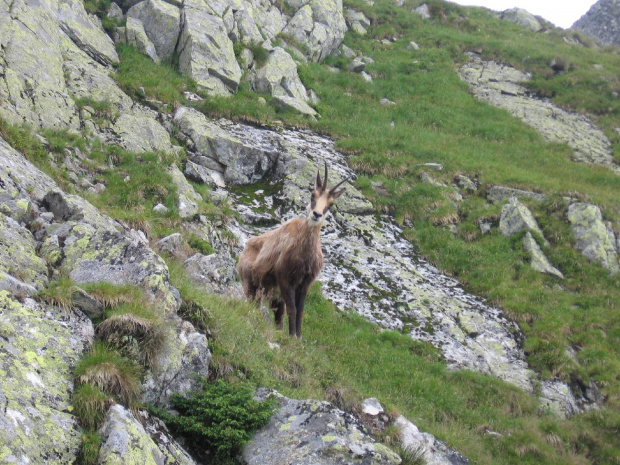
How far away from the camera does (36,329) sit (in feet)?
17.1

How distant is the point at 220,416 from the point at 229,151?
46.6ft

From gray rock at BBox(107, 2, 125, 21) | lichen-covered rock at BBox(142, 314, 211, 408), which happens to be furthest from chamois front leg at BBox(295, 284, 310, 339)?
gray rock at BBox(107, 2, 125, 21)

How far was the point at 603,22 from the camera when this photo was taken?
2338 inches

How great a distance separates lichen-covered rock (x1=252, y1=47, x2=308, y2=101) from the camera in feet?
80.2

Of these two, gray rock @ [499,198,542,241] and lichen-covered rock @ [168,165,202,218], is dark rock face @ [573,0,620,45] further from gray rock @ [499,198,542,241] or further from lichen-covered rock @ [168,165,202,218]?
lichen-covered rock @ [168,165,202,218]

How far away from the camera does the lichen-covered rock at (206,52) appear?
889 inches

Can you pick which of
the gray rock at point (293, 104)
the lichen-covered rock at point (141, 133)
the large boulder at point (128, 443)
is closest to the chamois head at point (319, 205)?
the large boulder at point (128, 443)

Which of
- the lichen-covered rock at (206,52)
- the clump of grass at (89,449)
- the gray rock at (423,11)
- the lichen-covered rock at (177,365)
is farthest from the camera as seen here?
the gray rock at (423,11)

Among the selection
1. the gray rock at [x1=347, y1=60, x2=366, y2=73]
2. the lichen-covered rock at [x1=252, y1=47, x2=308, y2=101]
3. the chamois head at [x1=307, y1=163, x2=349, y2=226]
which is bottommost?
the chamois head at [x1=307, y1=163, x2=349, y2=226]

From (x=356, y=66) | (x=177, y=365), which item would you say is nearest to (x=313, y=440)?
(x=177, y=365)

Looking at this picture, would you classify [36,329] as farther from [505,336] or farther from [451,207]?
[451,207]

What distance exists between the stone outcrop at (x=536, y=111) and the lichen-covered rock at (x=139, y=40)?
19.2 meters

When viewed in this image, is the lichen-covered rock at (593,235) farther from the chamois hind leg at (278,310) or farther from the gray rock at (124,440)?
the gray rock at (124,440)

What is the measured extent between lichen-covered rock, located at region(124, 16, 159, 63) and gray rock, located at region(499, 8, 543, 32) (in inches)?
1494
